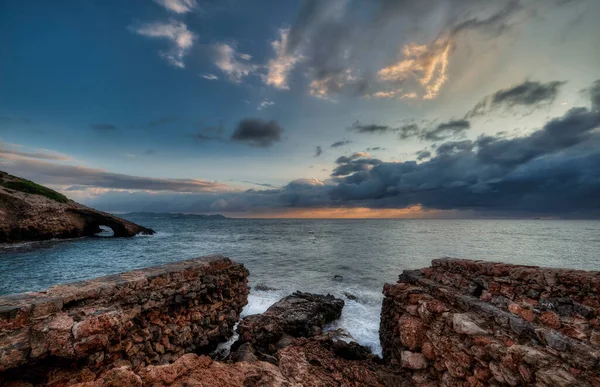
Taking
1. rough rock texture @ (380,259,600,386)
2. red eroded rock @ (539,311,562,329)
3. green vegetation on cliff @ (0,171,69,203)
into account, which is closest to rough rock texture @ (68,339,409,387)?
rough rock texture @ (380,259,600,386)

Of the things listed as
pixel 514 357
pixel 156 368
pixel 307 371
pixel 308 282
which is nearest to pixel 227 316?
pixel 307 371

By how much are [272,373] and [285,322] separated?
15.1 feet

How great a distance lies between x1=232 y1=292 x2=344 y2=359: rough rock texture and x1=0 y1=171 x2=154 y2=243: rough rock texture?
41563mm

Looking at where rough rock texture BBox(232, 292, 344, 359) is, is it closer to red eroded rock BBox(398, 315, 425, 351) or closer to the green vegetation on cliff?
red eroded rock BBox(398, 315, 425, 351)

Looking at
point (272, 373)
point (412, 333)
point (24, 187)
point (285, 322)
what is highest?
point (24, 187)

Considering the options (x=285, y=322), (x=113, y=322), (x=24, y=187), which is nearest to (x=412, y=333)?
(x=285, y=322)

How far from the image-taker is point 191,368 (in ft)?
12.9

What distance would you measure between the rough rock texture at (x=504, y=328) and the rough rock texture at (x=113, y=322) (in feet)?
17.7

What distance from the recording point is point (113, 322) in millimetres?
4633

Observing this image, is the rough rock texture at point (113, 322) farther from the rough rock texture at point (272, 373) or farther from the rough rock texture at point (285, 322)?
the rough rock texture at point (285, 322)

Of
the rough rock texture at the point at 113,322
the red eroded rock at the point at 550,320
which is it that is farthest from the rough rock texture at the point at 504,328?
the rough rock texture at the point at 113,322

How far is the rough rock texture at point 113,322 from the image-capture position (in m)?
3.83

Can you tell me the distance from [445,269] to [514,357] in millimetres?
3872

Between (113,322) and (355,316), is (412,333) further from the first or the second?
(355,316)
